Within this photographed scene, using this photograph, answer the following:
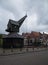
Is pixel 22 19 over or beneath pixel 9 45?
over

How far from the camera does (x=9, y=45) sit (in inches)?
2677

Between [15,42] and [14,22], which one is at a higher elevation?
[14,22]

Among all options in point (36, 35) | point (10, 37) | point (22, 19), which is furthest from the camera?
point (36, 35)

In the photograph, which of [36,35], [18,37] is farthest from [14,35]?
[36,35]

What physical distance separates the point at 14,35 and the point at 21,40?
12.3 ft

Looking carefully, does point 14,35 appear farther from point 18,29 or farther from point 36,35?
point 36,35

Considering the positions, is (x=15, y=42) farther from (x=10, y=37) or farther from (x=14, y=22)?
(x=14, y=22)

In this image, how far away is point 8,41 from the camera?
6794 centimetres

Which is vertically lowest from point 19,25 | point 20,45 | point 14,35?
point 20,45

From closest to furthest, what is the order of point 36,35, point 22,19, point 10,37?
point 10,37, point 22,19, point 36,35

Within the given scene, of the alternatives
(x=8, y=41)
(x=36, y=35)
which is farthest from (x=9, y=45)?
(x=36, y=35)

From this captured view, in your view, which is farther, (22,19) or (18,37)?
(22,19)

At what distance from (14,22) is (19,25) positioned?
8.57ft

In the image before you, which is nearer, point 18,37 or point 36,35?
point 18,37
